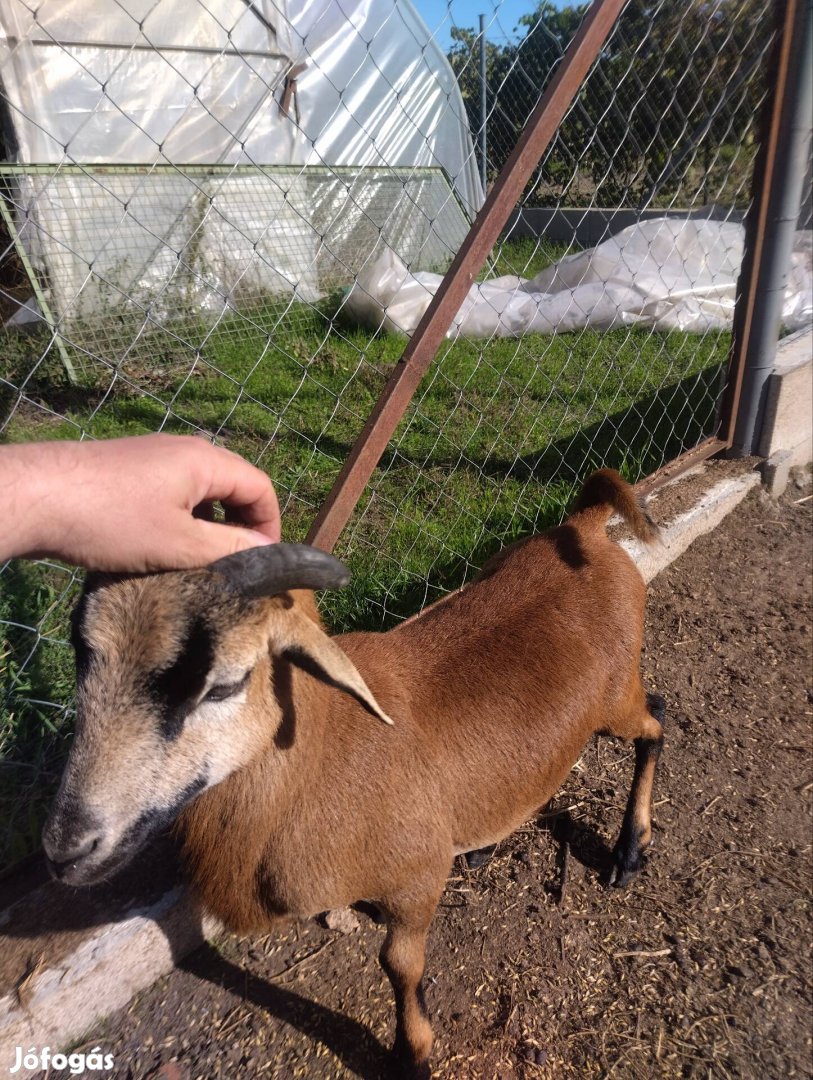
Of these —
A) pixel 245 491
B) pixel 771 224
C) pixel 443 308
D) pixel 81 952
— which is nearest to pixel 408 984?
pixel 81 952

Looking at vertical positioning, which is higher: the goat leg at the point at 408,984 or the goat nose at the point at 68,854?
the goat nose at the point at 68,854

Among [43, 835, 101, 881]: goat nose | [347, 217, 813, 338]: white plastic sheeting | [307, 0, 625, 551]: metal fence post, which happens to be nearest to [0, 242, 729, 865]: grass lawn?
[347, 217, 813, 338]: white plastic sheeting

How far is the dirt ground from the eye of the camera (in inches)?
77.1

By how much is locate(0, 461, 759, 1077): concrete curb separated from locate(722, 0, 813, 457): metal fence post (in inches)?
153

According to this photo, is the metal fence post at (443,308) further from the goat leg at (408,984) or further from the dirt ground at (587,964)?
the dirt ground at (587,964)

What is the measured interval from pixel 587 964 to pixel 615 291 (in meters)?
5.52

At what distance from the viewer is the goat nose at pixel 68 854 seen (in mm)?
1388

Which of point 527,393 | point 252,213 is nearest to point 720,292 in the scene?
point 527,393

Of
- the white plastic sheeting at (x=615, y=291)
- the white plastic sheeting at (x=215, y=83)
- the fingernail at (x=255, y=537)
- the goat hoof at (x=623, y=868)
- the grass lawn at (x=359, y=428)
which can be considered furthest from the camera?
the white plastic sheeting at (x=615, y=291)

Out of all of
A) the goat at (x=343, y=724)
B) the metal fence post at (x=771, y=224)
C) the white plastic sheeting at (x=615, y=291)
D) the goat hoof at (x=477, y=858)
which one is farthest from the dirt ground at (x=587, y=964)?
the white plastic sheeting at (x=615, y=291)

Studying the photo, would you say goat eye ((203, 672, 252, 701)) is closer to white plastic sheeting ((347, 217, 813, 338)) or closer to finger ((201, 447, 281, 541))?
finger ((201, 447, 281, 541))

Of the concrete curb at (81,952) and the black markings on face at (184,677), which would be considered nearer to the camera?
the black markings on face at (184,677)

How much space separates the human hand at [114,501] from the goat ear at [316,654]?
207mm

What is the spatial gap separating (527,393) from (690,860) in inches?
130
